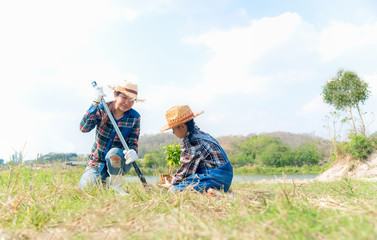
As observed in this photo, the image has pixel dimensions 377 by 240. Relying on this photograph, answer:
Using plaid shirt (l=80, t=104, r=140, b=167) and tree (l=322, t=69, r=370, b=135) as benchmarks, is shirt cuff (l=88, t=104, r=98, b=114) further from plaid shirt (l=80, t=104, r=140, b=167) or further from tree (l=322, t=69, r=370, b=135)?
tree (l=322, t=69, r=370, b=135)

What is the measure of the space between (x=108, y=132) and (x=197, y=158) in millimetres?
1342

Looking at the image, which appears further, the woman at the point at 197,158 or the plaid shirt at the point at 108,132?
the plaid shirt at the point at 108,132

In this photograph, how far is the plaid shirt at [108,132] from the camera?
3.90m

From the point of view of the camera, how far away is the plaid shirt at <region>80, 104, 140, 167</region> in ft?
12.8

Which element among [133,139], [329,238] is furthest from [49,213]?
[133,139]

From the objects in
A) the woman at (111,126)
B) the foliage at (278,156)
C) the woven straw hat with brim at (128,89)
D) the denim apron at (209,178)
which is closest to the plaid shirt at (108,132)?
the woman at (111,126)

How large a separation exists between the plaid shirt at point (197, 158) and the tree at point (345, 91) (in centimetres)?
1575

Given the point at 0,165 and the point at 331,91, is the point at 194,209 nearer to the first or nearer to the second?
the point at 0,165

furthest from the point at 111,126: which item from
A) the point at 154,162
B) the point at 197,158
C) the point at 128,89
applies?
the point at 154,162

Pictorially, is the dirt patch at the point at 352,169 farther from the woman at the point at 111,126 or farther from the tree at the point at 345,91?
the woman at the point at 111,126

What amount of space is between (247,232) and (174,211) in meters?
0.56

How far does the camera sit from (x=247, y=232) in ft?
4.89

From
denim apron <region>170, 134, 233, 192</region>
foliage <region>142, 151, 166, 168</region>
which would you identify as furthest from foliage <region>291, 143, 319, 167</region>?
denim apron <region>170, 134, 233, 192</region>

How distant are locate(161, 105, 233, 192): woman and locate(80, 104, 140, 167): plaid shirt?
0.73 m
